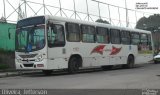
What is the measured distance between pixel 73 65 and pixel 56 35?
2250mm

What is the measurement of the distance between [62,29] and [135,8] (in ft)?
97.6

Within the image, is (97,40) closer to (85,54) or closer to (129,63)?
(85,54)

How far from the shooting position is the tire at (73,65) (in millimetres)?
22531

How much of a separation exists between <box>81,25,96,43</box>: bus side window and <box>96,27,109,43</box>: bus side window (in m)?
0.58

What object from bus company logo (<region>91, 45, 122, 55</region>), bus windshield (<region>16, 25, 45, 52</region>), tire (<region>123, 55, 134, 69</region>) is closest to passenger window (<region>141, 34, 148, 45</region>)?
tire (<region>123, 55, 134, 69</region>)

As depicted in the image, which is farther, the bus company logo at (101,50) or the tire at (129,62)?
the tire at (129,62)

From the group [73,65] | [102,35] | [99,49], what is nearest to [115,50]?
[102,35]

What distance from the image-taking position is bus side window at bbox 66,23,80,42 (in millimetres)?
22484

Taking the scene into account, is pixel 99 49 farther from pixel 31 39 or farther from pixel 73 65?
pixel 31 39

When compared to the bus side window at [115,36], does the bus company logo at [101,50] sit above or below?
below

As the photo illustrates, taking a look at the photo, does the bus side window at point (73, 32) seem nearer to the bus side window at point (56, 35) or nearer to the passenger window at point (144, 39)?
the bus side window at point (56, 35)

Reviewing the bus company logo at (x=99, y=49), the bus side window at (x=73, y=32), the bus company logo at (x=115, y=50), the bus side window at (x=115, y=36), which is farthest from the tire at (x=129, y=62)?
the bus side window at (x=73, y=32)

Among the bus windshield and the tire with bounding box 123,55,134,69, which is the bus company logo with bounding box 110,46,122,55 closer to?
the tire with bounding box 123,55,134,69

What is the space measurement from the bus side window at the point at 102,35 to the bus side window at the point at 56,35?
4.18 m
